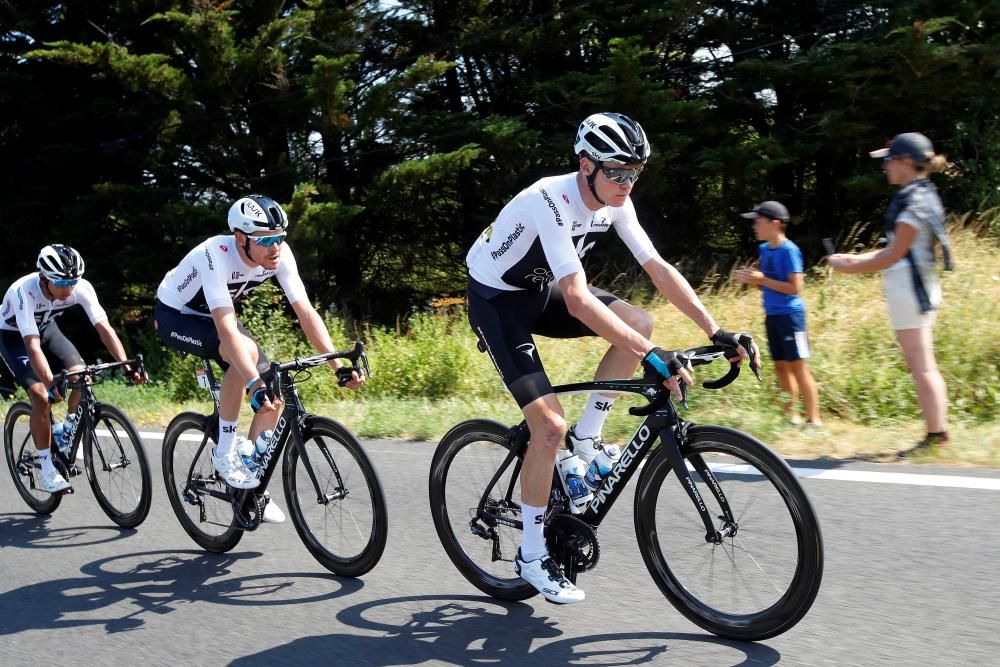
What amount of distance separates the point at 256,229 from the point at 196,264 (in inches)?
19.4

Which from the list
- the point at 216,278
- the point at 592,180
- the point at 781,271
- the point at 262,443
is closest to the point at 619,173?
the point at 592,180

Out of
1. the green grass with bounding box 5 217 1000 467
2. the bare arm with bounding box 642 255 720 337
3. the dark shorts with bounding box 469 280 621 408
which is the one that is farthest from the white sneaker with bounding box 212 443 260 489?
the green grass with bounding box 5 217 1000 467

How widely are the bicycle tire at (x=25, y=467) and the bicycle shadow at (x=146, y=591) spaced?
1781mm

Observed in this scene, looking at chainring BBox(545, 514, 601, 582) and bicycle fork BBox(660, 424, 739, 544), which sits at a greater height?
bicycle fork BBox(660, 424, 739, 544)

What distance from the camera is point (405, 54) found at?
1886 centimetres

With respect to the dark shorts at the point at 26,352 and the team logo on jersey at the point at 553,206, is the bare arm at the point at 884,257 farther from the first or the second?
the dark shorts at the point at 26,352

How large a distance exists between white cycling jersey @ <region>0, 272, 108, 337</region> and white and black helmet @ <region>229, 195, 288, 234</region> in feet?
7.62

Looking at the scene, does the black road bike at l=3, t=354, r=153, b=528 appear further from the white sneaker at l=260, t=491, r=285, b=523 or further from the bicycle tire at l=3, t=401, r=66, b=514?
the white sneaker at l=260, t=491, r=285, b=523

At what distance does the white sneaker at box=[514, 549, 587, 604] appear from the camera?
3.90 meters

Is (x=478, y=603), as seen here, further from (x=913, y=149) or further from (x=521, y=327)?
(x=913, y=149)

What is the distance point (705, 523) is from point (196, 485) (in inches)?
131

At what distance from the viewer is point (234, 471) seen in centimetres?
530

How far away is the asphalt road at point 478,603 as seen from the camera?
139 inches

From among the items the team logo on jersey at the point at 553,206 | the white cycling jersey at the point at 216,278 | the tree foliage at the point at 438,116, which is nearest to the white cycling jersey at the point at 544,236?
the team logo on jersey at the point at 553,206
